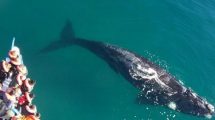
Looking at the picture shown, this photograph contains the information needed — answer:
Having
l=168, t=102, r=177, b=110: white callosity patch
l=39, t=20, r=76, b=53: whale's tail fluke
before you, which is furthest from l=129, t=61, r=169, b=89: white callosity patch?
l=39, t=20, r=76, b=53: whale's tail fluke

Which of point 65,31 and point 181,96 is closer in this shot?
point 181,96

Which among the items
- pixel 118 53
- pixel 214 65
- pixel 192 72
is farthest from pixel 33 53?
pixel 214 65

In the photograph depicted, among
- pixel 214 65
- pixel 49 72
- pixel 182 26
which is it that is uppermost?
pixel 182 26

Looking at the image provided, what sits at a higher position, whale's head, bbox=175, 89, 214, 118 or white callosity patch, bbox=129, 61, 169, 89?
white callosity patch, bbox=129, 61, 169, 89

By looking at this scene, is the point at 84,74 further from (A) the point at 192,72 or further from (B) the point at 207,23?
(B) the point at 207,23

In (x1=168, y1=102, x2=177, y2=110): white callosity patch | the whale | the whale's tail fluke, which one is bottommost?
(x1=168, y1=102, x2=177, y2=110): white callosity patch

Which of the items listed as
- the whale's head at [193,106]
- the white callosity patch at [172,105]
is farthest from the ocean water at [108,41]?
the whale's head at [193,106]

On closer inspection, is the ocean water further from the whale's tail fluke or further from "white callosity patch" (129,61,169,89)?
"white callosity patch" (129,61,169,89)
